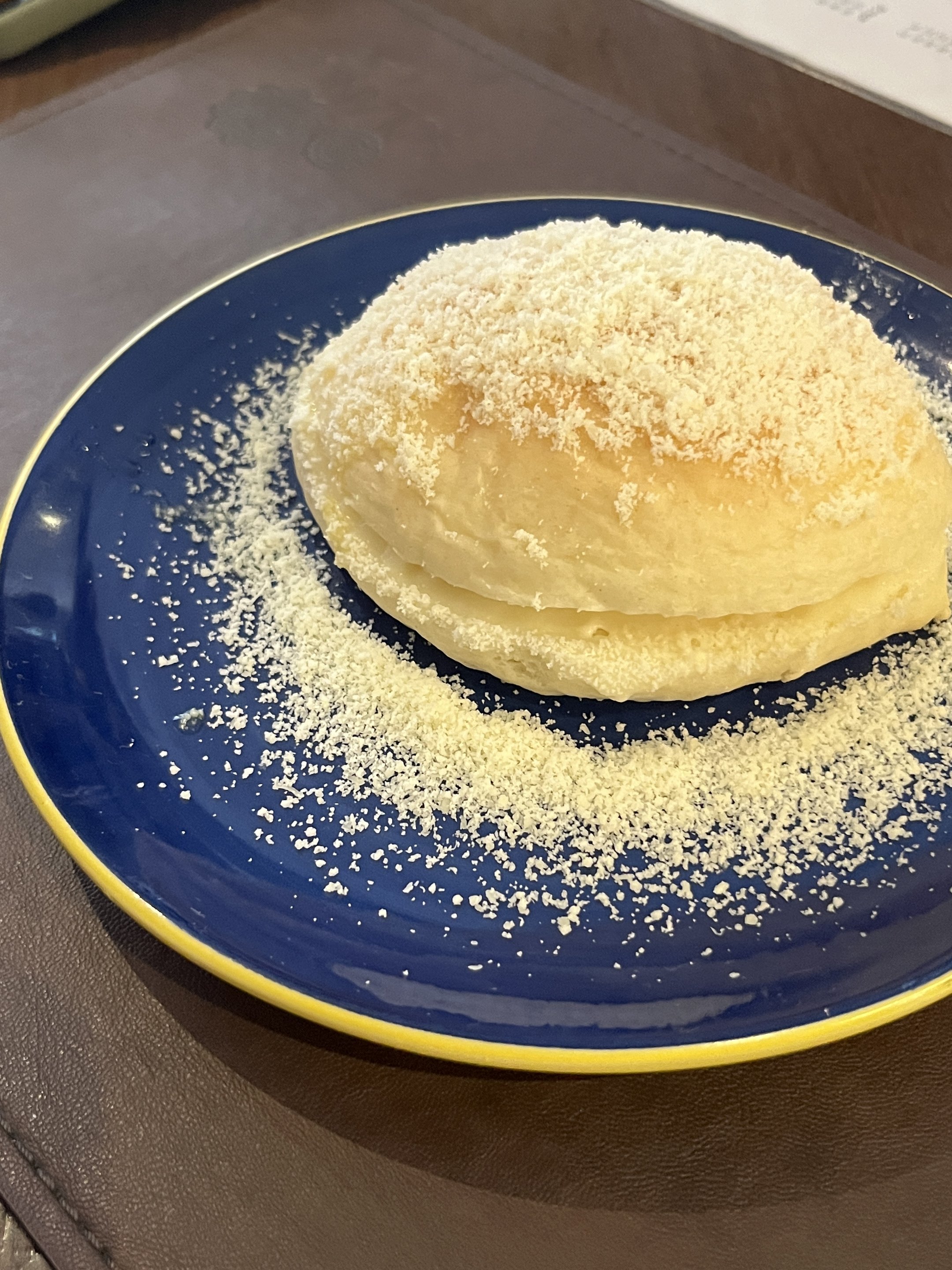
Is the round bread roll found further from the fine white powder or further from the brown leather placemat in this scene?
the brown leather placemat

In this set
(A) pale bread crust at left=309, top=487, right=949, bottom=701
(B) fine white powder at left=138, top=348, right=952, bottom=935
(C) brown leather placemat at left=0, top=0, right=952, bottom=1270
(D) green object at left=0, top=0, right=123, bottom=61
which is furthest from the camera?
(D) green object at left=0, top=0, right=123, bottom=61

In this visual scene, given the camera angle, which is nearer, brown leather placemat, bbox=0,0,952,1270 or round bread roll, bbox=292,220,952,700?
brown leather placemat, bbox=0,0,952,1270

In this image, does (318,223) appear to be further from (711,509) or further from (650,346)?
(711,509)

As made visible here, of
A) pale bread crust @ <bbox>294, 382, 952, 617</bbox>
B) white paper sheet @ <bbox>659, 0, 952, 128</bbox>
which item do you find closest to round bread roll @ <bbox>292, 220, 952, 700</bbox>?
pale bread crust @ <bbox>294, 382, 952, 617</bbox>

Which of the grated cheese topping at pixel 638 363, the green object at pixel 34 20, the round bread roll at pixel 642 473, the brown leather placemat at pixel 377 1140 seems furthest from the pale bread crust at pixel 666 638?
the green object at pixel 34 20

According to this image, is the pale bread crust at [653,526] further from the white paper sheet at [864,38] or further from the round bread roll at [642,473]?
the white paper sheet at [864,38]

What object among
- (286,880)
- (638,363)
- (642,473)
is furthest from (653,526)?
(286,880)

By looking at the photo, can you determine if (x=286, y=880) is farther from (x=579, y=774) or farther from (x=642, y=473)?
(x=642, y=473)

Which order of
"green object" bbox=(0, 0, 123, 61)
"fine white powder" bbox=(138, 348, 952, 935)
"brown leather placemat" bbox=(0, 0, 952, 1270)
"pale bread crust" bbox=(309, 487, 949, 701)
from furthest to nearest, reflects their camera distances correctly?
"green object" bbox=(0, 0, 123, 61) → "pale bread crust" bbox=(309, 487, 949, 701) → "fine white powder" bbox=(138, 348, 952, 935) → "brown leather placemat" bbox=(0, 0, 952, 1270)
